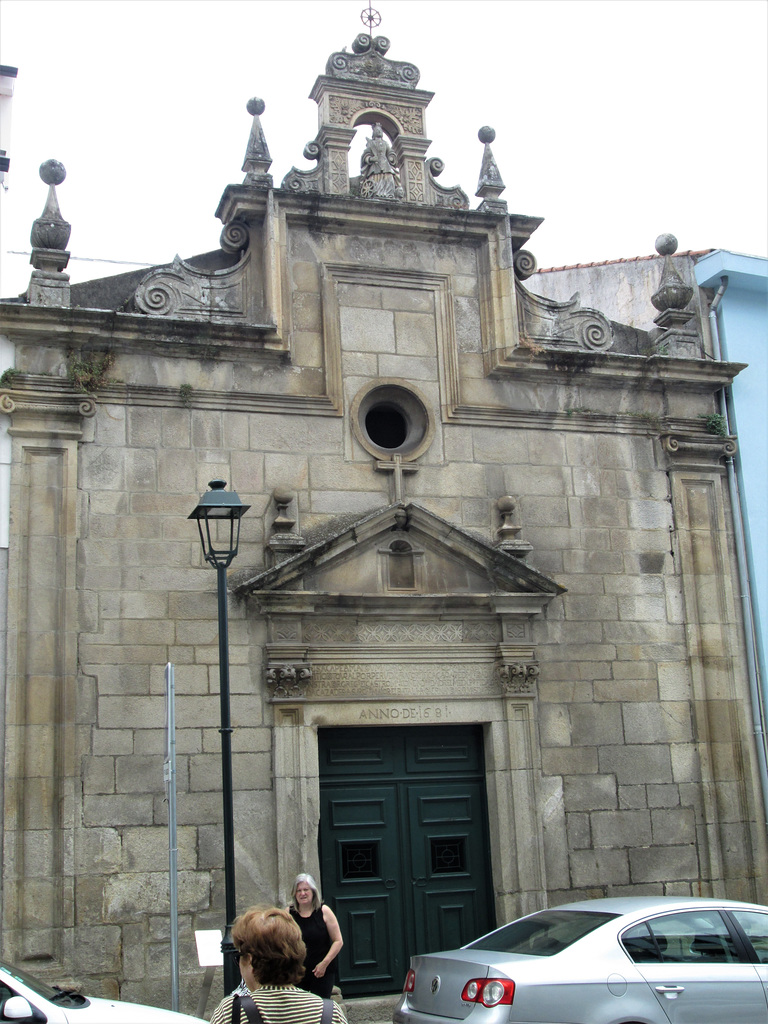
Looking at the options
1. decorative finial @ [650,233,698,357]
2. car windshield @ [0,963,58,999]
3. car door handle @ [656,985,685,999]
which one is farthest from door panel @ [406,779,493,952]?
decorative finial @ [650,233,698,357]

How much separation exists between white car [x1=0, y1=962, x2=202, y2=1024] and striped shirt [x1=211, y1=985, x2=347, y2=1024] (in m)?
2.69

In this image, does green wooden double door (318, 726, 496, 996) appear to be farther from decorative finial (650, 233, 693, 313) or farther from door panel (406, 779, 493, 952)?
decorative finial (650, 233, 693, 313)

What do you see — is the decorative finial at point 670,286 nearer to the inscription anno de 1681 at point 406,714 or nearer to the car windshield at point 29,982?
the inscription anno de 1681 at point 406,714

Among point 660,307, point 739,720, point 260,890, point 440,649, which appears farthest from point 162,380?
point 739,720

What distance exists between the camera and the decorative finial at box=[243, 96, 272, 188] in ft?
42.1

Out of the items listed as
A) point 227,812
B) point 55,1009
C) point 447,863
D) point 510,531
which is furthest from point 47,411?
point 55,1009

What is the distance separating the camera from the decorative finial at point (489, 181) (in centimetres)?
1366

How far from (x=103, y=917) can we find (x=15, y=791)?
1.33m

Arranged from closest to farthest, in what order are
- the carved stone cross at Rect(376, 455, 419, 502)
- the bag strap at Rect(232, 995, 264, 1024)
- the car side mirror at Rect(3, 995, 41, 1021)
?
the bag strap at Rect(232, 995, 264, 1024), the car side mirror at Rect(3, 995, 41, 1021), the carved stone cross at Rect(376, 455, 419, 502)

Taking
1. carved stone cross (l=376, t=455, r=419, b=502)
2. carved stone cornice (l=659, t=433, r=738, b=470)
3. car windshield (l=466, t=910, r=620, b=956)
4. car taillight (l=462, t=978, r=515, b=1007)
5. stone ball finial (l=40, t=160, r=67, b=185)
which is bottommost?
car taillight (l=462, t=978, r=515, b=1007)

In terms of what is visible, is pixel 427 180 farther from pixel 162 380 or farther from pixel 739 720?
pixel 739 720

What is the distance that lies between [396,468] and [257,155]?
3644mm

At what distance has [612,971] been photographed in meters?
7.84

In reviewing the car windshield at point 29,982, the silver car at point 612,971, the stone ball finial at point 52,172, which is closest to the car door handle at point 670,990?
the silver car at point 612,971
